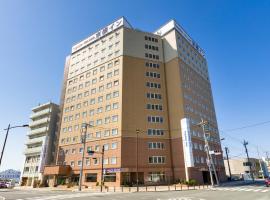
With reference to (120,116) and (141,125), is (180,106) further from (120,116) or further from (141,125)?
(120,116)

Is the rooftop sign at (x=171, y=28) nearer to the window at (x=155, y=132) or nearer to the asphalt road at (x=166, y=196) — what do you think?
the window at (x=155, y=132)

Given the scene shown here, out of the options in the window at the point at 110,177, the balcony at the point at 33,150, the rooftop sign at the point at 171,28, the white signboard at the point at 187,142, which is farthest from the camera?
the balcony at the point at 33,150

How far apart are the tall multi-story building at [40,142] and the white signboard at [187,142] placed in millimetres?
46149

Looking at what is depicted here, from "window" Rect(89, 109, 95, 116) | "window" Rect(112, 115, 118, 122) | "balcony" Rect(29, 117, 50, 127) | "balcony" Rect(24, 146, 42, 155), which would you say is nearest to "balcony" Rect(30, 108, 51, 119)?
"balcony" Rect(29, 117, 50, 127)

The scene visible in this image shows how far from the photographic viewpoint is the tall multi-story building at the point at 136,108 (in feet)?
164

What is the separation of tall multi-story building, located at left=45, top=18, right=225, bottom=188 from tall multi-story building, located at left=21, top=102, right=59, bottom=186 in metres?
9.60

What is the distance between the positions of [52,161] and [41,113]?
19454 millimetres

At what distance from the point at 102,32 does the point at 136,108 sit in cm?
3296

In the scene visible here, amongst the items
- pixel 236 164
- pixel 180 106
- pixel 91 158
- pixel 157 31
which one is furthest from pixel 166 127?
pixel 236 164

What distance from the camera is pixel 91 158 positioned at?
54031 mm

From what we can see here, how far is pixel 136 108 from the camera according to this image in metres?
54.5

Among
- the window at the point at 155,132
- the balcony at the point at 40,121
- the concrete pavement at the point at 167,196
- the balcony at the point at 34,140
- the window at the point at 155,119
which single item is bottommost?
the concrete pavement at the point at 167,196

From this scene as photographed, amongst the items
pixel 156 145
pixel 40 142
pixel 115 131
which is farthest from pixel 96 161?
pixel 40 142

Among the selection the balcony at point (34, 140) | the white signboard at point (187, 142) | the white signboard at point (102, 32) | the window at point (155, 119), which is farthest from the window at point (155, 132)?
the balcony at point (34, 140)
